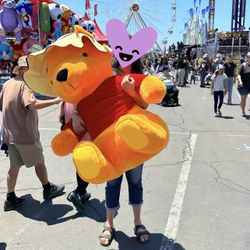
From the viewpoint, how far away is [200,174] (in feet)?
17.3

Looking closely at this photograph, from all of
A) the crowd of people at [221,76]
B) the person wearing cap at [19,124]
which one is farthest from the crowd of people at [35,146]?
the crowd of people at [221,76]

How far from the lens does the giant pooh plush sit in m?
2.59

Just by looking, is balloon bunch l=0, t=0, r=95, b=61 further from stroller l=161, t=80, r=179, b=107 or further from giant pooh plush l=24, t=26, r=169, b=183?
giant pooh plush l=24, t=26, r=169, b=183

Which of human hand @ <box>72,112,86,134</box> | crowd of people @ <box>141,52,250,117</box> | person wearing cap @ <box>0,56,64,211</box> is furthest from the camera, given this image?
crowd of people @ <box>141,52,250,117</box>

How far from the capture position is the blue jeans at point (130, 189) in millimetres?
3238

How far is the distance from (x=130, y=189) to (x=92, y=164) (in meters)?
0.84

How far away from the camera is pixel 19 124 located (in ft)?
12.6

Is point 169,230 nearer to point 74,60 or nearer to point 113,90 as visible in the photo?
point 113,90

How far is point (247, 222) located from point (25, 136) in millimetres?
2428

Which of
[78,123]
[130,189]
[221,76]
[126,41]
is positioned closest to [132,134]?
[78,123]

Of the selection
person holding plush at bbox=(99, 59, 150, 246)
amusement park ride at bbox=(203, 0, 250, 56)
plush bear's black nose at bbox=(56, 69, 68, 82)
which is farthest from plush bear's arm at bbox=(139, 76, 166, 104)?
amusement park ride at bbox=(203, 0, 250, 56)

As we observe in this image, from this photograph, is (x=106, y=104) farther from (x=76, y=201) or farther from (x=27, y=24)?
(x=27, y=24)

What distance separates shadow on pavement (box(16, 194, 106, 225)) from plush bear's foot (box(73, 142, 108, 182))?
1.34 metres

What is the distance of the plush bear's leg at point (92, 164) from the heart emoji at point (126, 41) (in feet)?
2.34
